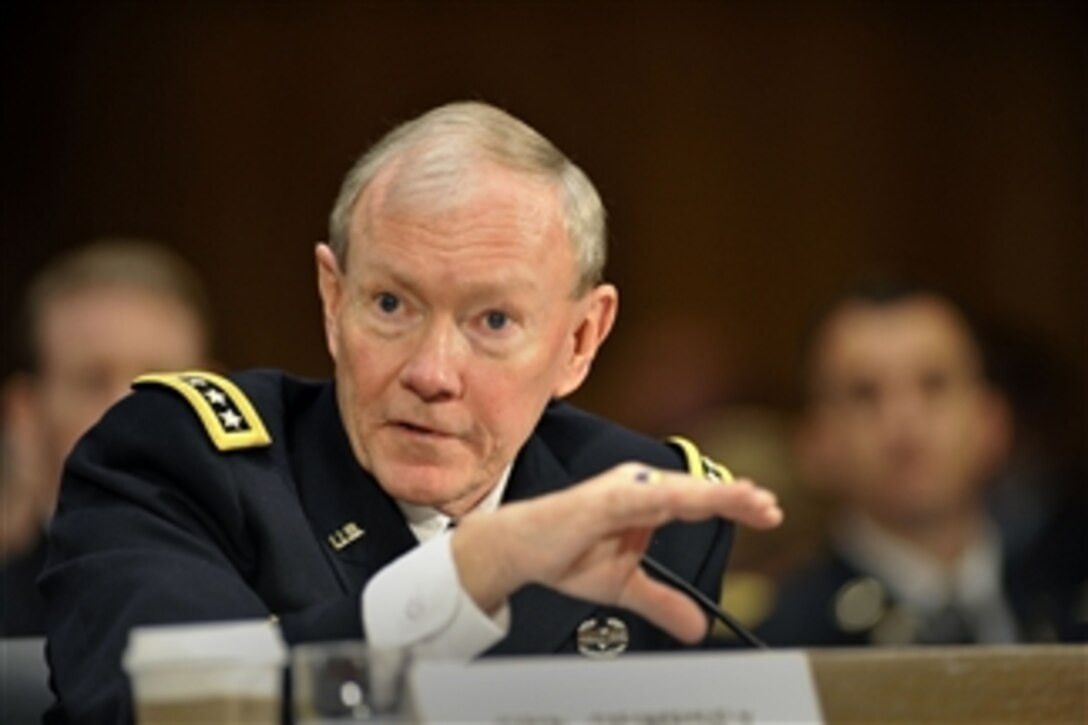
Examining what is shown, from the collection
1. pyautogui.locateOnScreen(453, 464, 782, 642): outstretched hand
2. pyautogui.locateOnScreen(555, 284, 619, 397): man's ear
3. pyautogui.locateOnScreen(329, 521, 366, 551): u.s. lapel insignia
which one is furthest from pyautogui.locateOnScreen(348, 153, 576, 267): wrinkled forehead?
pyautogui.locateOnScreen(453, 464, 782, 642): outstretched hand

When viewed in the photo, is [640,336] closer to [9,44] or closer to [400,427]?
[9,44]

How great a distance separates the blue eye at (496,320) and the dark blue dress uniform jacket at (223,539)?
24 centimetres

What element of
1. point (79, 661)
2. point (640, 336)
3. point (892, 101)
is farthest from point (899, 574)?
point (79, 661)

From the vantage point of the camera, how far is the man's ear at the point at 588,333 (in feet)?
8.23

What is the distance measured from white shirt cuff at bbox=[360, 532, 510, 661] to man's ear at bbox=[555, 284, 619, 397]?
0.69 metres

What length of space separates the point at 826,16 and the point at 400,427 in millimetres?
5048

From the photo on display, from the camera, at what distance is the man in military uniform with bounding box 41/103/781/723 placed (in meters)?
2.12

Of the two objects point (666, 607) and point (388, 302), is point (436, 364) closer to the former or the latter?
point (388, 302)

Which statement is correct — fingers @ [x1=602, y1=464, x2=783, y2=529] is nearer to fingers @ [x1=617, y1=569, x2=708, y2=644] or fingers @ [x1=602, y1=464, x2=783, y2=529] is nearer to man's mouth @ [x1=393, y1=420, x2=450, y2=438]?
fingers @ [x1=617, y1=569, x2=708, y2=644]

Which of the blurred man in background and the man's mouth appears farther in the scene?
the blurred man in background

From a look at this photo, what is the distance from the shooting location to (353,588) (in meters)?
2.30

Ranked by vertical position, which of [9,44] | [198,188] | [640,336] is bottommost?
[640,336]

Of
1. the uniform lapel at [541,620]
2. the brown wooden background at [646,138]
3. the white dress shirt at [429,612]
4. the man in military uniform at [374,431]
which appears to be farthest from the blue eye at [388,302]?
the brown wooden background at [646,138]

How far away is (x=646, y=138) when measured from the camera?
7.11m
